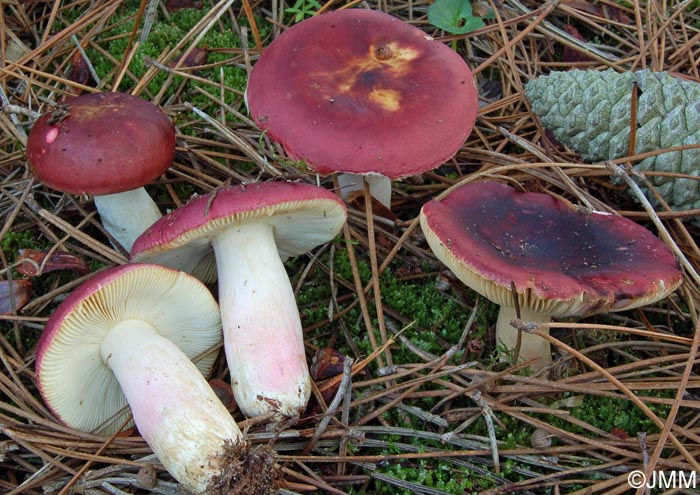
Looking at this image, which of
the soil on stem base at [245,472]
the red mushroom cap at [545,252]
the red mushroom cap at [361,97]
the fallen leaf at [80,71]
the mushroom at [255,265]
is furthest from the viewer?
the fallen leaf at [80,71]

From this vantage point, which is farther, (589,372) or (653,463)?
(589,372)

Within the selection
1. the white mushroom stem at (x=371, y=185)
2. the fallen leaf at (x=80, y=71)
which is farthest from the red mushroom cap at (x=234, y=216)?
the fallen leaf at (x=80, y=71)

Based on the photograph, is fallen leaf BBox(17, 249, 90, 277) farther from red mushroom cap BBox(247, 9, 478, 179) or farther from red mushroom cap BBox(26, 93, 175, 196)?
red mushroom cap BBox(247, 9, 478, 179)

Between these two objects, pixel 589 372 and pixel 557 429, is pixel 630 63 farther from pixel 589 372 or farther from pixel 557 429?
pixel 557 429

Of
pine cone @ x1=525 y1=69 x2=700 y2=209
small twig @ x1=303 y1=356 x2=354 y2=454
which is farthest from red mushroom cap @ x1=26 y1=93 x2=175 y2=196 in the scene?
pine cone @ x1=525 y1=69 x2=700 y2=209

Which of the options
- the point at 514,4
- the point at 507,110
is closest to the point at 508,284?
the point at 507,110

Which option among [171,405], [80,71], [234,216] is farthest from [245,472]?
[80,71]

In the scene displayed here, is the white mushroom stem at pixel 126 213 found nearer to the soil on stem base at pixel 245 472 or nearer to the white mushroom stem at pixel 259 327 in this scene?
the white mushroom stem at pixel 259 327
